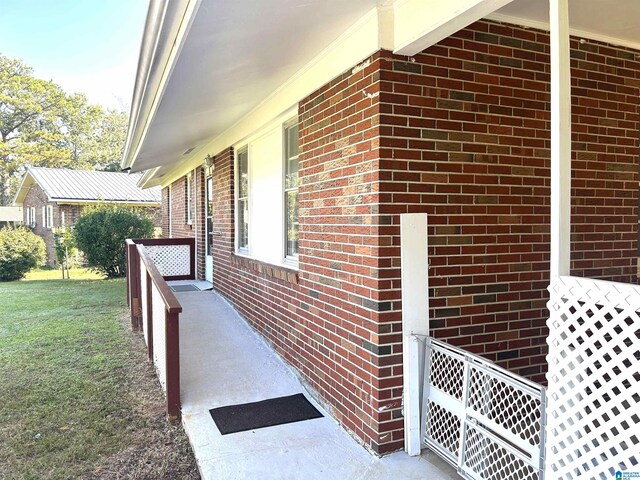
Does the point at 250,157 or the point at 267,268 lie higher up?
the point at 250,157

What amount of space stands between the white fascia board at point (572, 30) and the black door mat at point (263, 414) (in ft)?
10.5

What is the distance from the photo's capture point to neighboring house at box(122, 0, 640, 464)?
3.00 meters

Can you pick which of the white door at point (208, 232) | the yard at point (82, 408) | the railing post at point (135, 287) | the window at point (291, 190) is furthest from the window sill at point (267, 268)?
the white door at point (208, 232)

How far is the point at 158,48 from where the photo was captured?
328 centimetres

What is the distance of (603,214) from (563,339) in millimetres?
2003

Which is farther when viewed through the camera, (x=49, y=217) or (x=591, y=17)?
(x=49, y=217)

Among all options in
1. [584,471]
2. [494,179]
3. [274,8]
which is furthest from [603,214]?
[274,8]

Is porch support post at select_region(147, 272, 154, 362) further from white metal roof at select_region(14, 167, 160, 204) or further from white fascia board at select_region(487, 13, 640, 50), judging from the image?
white metal roof at select_region(14, 167, 160, 204)

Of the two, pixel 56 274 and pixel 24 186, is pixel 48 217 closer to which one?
pixel 24 186

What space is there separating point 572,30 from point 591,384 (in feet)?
8.86

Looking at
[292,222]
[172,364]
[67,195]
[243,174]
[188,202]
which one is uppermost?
[67,195]

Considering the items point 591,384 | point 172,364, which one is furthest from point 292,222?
point 591,384

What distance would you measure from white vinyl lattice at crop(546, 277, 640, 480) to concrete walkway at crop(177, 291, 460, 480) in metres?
0.88

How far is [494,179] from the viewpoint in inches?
131
